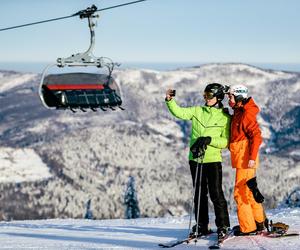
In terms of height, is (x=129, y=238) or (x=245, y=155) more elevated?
(x=245, y=155)

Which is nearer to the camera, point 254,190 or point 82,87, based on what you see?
point 254,190

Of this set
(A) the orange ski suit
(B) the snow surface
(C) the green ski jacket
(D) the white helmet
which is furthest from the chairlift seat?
(A) the orange ski suit

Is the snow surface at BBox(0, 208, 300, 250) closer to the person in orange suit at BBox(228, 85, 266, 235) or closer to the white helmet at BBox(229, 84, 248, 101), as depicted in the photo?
the person in orange suit at BBox(228, 85, 266, 235)

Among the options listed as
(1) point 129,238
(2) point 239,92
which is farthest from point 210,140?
(1) point 129,238

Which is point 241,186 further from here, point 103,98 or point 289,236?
point 103,98

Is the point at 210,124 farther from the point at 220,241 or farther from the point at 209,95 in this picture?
the point at 220,241

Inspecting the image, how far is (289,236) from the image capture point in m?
9.23

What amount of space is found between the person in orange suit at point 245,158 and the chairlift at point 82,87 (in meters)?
4.21

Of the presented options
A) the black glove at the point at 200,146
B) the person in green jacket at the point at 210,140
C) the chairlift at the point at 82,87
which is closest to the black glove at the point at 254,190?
the person in green jacket at the point at 210,140

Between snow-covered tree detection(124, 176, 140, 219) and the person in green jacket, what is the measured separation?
131 feet

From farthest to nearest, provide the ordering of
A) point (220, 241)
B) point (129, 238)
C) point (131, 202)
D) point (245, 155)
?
point (131, 202), point (129, 238), point (245, 155), point (220, 241)

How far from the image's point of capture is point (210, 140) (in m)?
9.16

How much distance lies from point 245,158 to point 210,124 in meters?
0.79

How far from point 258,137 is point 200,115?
105 centimetres
